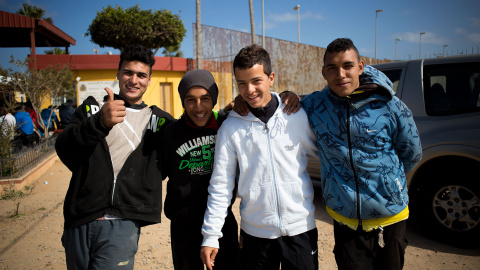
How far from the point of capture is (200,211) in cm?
202

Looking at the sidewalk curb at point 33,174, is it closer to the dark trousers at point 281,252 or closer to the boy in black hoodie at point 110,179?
the boy in black hoodie at point 110,179

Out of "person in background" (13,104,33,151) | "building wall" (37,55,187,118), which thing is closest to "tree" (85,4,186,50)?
"building wall" (37,55,187,118)

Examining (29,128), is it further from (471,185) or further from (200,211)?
(471,185)

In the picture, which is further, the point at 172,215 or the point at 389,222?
the point at 172,215

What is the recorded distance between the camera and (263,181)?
6.07 feet

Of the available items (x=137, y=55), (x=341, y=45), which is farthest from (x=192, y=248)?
(x=341, y=45)

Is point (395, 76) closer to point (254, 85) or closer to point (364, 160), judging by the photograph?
point (364, 160)

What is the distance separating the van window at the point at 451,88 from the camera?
310 centimetres

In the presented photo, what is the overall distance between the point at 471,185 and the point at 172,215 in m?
2.98

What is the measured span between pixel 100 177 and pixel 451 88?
140 inches

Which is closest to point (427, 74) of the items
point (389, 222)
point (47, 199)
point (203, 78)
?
point (389, 222)

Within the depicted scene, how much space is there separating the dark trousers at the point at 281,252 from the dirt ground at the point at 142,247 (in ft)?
4.45

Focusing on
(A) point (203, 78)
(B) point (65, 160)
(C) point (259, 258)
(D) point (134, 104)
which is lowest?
(C) point (259, 258)

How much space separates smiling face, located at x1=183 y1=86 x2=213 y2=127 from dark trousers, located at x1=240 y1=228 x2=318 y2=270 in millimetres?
829
